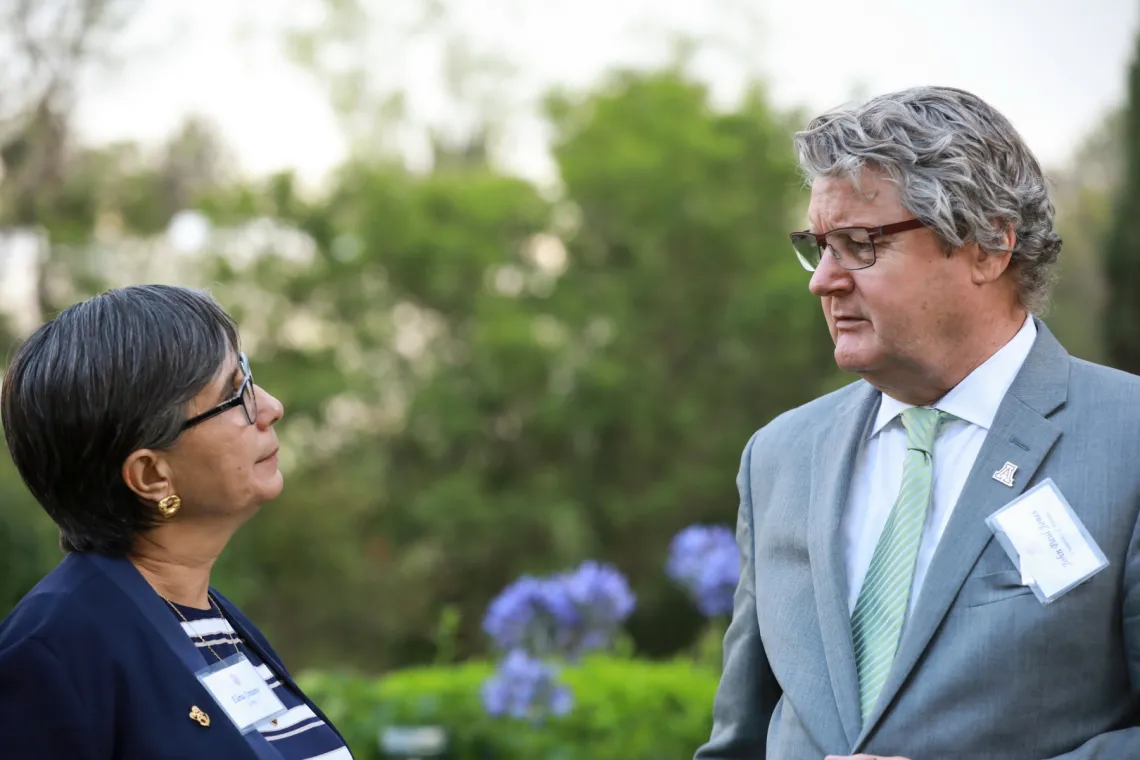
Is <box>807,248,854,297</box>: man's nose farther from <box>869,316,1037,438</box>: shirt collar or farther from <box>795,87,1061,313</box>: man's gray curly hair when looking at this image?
<box>869,316,1037,438</box>: shirt collar

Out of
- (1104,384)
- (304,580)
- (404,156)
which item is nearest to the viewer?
(1104,384)

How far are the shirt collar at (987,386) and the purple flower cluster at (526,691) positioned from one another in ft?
10.7

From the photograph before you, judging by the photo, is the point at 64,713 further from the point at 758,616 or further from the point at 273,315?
the point at 273,315

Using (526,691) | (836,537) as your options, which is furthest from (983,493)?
(526,691)

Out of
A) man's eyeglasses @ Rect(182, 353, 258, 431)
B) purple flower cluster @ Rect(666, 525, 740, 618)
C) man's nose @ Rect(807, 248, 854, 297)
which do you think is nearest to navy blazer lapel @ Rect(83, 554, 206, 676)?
man's eyeglasses @ Rect(182, 353, 258, 431)

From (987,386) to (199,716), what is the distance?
145 cm

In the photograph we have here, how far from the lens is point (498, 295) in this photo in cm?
2092

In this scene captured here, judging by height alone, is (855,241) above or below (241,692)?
above

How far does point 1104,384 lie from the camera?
209 centimetres

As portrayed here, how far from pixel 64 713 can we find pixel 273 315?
1867cm

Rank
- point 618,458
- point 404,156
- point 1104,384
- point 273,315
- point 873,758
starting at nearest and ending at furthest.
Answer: point 873,758 < point 1104,384 < point 273,315 < point 618,458 < point 404,156

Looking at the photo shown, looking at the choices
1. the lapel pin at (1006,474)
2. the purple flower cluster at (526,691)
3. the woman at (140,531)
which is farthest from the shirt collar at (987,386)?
the purple flower cluster at (526,691)

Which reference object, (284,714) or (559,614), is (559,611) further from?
(284,714)

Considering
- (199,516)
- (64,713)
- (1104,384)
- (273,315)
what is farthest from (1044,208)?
(273,315)
